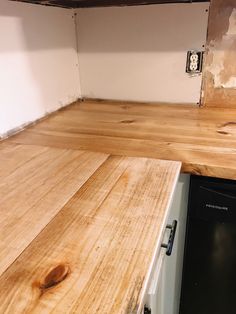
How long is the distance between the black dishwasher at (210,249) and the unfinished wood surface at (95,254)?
0.60 feet

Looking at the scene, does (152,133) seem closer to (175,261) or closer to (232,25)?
(175,261)

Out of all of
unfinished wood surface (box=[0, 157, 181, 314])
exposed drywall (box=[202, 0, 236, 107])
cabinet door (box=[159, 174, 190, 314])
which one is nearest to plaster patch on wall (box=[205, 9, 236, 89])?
exposed drywall (box=[202, 0, 236, 107])

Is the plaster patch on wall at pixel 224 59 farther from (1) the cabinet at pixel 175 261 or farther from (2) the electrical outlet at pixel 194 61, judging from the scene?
(1) the cabinet at pixel 175 261

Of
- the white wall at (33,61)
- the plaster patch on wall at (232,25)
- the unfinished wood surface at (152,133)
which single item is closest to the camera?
the unfinished wood surface at (152,133)

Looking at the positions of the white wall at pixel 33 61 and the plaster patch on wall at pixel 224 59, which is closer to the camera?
the white wall at pixel 33 61

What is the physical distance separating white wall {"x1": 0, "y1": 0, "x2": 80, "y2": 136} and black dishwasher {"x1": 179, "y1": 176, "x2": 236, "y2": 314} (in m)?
0.64

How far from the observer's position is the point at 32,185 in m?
0.63


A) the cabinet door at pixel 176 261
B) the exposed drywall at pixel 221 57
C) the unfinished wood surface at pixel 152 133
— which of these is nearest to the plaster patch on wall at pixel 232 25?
the exposed drywall at pixel 221 57

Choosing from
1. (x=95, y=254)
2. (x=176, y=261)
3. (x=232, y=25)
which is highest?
(x=232, y=25)

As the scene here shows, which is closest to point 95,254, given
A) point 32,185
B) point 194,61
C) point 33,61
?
point 32,185

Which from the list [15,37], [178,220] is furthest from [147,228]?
[15,37]

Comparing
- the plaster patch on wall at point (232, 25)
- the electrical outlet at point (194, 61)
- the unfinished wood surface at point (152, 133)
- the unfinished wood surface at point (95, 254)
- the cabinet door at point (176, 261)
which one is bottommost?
the cabinet door at point (176, 261)

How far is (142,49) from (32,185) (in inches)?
33.7

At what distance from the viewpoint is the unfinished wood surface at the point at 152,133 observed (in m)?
0.75
